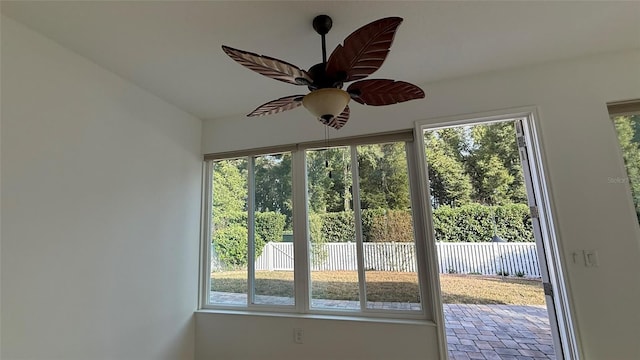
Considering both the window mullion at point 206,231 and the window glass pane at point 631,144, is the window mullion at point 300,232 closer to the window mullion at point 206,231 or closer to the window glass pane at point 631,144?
the window mullion at point 206,231

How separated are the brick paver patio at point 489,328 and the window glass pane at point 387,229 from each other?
0.30ft

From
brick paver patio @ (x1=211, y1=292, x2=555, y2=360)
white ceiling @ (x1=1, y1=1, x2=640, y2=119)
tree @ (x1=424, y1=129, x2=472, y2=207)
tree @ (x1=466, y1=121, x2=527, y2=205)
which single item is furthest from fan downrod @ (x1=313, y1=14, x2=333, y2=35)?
tree @ (x1=466, y1=121, x2=527, y2=205)

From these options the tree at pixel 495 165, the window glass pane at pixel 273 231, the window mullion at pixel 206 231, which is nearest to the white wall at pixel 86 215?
the window mullion at pixel 206 231

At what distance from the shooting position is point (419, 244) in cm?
250

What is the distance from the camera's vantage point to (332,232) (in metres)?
2.75

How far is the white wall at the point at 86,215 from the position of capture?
5.19 feet

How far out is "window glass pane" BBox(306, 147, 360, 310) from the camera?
266cm

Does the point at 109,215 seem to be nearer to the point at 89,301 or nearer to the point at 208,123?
the point at 89,301

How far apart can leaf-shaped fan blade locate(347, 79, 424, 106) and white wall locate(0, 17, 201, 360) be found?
1875 millimetres

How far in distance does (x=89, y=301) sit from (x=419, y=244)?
8.30ft

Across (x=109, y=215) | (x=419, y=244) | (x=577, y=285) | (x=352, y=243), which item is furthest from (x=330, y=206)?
(x=577, y=285)

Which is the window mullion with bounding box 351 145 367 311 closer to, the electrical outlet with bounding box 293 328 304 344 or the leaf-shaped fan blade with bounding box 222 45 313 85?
the electrical outlet with bounding box 293 328 304 344

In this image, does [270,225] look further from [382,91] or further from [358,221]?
[382,91]

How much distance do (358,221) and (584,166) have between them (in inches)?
71.0
